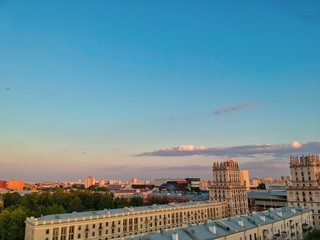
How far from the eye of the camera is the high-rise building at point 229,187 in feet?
406

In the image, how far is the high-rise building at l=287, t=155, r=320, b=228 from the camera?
9819cm

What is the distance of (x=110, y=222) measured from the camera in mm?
78188

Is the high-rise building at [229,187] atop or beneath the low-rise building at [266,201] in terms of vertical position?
atop

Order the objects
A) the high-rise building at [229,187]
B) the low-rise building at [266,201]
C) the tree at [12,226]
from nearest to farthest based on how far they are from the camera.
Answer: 1. the tree at [12,226]
2. the high-rise building at [229,187]
3. the low-rise building at [266,201]

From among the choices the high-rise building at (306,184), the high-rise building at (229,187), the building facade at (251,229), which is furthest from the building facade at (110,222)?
the high-rise building at (306,184)

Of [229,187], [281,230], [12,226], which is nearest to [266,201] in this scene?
[229,187]

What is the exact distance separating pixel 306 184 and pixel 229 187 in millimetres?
32980

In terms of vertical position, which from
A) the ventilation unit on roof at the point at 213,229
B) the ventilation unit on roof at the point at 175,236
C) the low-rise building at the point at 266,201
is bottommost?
the low-rise building at the point at 266,201

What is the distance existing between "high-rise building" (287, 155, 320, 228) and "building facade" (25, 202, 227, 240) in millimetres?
37114

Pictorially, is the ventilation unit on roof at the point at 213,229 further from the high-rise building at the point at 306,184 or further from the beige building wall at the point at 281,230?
the high-rise building at the point at 306,184

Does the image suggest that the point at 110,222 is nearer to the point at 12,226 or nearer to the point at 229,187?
the point at 12,226

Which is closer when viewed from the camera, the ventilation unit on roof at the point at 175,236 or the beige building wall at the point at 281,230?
the ventilation unit on roof at the point at 175,236

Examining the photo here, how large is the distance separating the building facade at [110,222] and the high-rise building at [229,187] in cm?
1777

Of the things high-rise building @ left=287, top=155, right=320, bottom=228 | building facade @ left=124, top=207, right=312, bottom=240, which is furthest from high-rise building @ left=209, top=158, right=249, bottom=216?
building facade @ left=124, top=207, right=312, bottom=240
